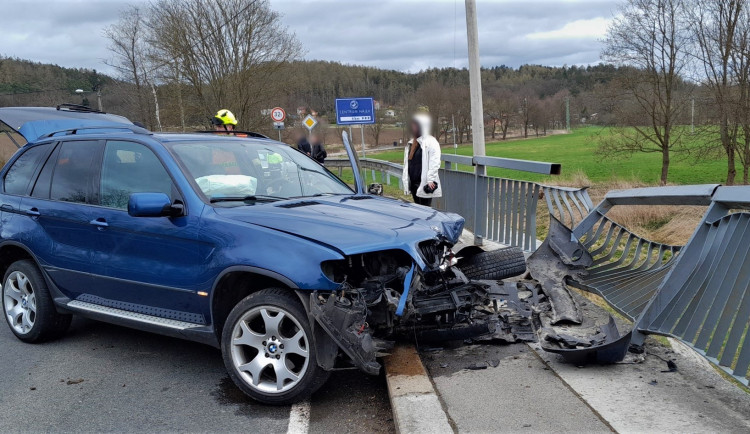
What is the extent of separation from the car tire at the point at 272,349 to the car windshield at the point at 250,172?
921 millimetres

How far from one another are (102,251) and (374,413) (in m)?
2.45

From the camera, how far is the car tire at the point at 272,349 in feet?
12.1

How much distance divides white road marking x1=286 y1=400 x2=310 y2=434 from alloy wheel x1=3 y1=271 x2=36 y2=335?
281 centimetres

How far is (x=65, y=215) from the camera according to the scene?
4914 millimetres

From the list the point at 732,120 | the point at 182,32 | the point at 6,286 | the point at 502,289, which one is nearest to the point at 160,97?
the point at 182,32

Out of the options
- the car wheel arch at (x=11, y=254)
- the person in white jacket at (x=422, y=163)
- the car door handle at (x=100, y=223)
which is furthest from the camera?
the person in white jacket at (x=422, y=163)

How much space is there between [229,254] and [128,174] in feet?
4.65

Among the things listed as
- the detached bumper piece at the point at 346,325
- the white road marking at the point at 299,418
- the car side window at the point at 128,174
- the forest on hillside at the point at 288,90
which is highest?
the forest on hillside at the point at 288,90

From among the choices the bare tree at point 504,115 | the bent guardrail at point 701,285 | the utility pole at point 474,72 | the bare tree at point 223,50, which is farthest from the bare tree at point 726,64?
the bare tree at point 504,115

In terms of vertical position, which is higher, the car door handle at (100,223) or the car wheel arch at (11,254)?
the car door handle at (100,223)

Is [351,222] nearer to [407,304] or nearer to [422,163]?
[407,304]

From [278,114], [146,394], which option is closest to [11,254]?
[146,394]

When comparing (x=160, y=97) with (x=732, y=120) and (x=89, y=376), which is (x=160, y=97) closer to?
(x=732, y=120)

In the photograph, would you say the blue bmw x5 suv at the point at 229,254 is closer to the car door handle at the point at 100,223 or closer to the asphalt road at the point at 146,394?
the car door handle at the point at 100,223
